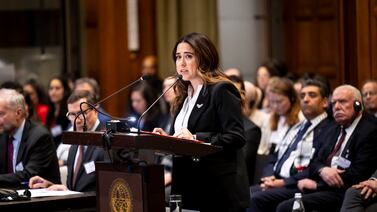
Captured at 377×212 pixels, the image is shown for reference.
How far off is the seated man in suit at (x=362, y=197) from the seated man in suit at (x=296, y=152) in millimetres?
852

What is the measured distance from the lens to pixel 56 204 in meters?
5.26

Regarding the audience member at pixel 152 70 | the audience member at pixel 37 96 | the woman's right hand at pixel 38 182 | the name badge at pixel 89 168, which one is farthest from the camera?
the audience member at pixel 152 70

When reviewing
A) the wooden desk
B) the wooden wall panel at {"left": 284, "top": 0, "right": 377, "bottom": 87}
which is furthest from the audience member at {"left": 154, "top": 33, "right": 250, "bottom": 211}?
the wooden wall panel at {"left": 284, "top": 0, "right": 377, "bottom": 87}

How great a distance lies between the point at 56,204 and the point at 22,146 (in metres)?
1.24

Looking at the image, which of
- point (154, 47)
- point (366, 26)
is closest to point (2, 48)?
point (154, 47)

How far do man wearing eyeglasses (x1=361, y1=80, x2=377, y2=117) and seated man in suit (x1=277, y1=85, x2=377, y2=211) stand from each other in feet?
2.45

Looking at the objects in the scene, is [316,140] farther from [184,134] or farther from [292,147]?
[184,134]

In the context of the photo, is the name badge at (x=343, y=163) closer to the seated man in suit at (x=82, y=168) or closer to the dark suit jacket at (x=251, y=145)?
the dark suit jacket at (x=251, y=145)

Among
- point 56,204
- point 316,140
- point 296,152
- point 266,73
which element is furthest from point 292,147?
point 266,73

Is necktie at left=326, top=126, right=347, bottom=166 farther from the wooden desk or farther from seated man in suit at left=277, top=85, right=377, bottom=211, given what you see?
the wooden desk

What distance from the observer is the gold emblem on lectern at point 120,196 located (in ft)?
15.4

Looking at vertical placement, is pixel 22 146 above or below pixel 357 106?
below

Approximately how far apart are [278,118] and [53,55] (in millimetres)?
4407

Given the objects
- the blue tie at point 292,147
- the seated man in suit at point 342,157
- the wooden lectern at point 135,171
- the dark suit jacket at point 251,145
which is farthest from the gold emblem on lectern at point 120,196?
the dark suit jacket at point 251,145
